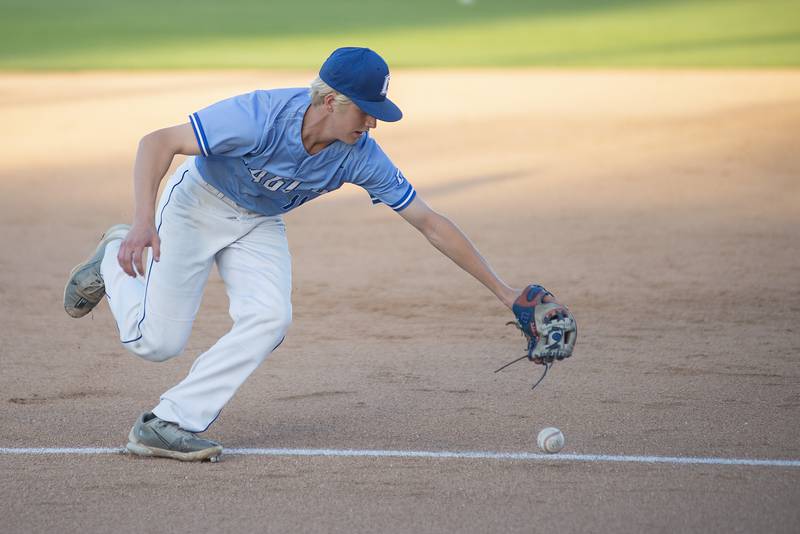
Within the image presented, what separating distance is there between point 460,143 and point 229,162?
1001 cm

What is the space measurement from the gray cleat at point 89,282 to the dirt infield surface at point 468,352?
22.6 inches

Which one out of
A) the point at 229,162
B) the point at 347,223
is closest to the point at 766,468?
the point at 229,162

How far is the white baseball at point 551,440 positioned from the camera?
5152 mm

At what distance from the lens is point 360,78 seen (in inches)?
185

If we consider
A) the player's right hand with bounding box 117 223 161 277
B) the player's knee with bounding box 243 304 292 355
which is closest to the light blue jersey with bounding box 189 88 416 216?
the player's right hand with bounding box 117 223 161 277

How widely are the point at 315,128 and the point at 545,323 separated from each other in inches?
51.9

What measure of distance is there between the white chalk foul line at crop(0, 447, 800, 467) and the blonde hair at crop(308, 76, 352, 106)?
161 centimetres

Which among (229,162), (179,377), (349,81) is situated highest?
(349,81)

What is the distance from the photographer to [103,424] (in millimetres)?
5555

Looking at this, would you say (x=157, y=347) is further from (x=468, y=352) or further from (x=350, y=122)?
(x=468, y=352)

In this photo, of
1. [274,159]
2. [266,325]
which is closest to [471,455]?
[266,325]

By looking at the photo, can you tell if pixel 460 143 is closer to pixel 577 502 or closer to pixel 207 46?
pixel 577 502

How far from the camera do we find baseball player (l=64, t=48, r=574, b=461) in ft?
15.4

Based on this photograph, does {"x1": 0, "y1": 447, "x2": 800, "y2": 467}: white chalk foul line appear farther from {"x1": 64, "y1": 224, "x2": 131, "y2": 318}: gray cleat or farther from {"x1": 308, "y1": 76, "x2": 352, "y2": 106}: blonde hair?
{"x1": 308, "y1": 76, "x2": 352, "y2": 106}: blonde hair
